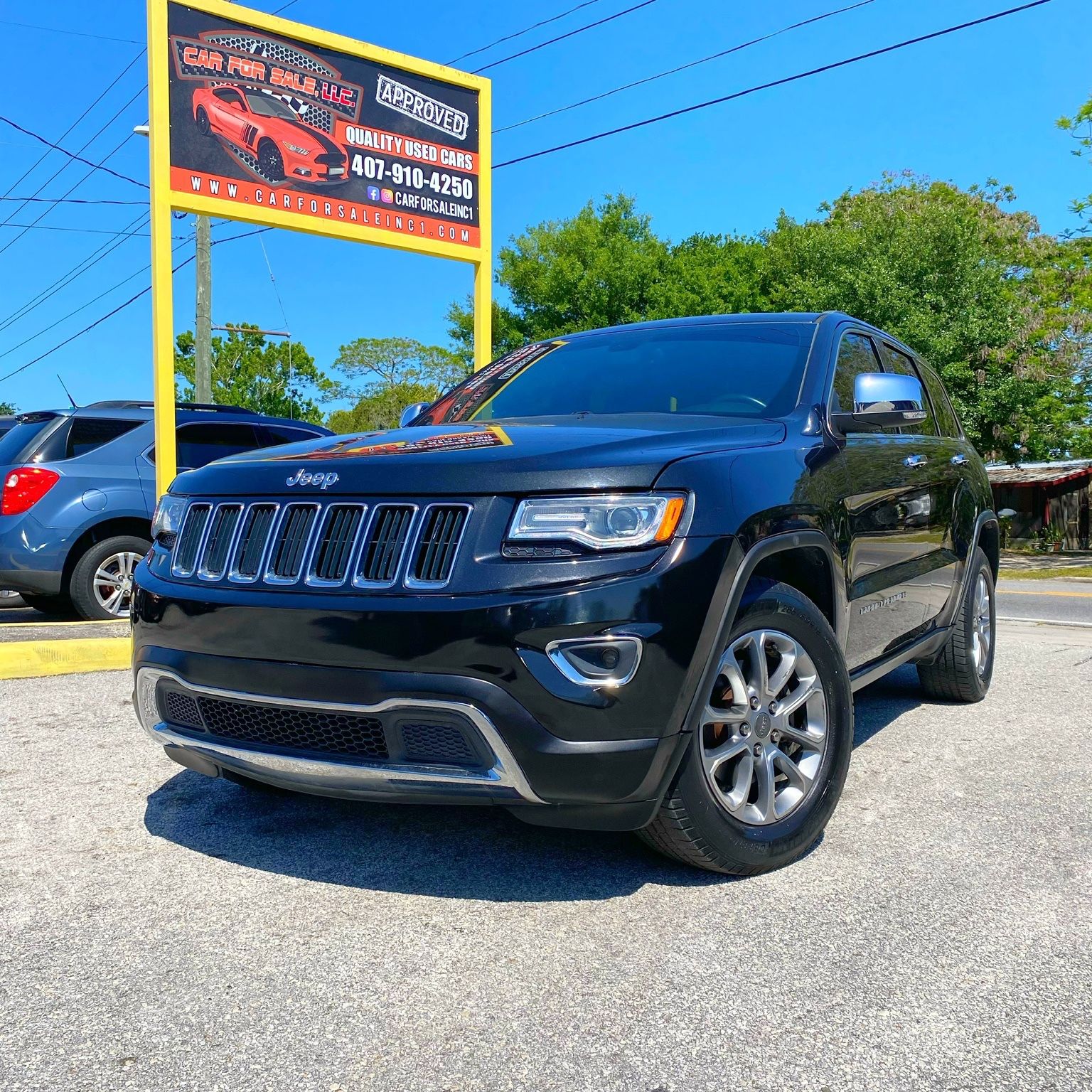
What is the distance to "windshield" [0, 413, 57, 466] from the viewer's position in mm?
7930

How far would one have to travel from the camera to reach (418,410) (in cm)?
471

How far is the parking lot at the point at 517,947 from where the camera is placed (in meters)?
2.10

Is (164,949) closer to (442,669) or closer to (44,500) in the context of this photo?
(442,669)

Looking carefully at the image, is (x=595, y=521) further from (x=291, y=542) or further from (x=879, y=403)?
(x=879, y=403)

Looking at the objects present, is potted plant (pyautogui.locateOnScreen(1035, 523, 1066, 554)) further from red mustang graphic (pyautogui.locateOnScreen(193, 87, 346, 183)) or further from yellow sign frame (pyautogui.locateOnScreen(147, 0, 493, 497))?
red mustang graphic (pyautogui.locateOnScreen(193, 87, 346, 183))

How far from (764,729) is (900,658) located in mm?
1530

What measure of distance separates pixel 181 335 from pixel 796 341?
5684 centimetres

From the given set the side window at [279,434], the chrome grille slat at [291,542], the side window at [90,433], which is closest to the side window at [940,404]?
the chrome grille slat at [291,542]

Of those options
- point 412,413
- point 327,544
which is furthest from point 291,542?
point 412,413

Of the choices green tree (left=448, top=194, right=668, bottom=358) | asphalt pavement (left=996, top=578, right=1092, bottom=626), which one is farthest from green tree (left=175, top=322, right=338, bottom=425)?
asphalt pavement (left=996, top=578, right=1092, bottom=626)

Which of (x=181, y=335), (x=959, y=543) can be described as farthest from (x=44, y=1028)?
(x=181, y=335)

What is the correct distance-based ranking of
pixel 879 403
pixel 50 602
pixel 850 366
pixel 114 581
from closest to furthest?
pixel 879 403 → pixel 850 366 → pixel 114 581 → pixel 50 602

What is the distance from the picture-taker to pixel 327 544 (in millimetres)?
2848

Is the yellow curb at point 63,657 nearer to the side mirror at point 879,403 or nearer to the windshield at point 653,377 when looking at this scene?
the windshield at point 653,377
